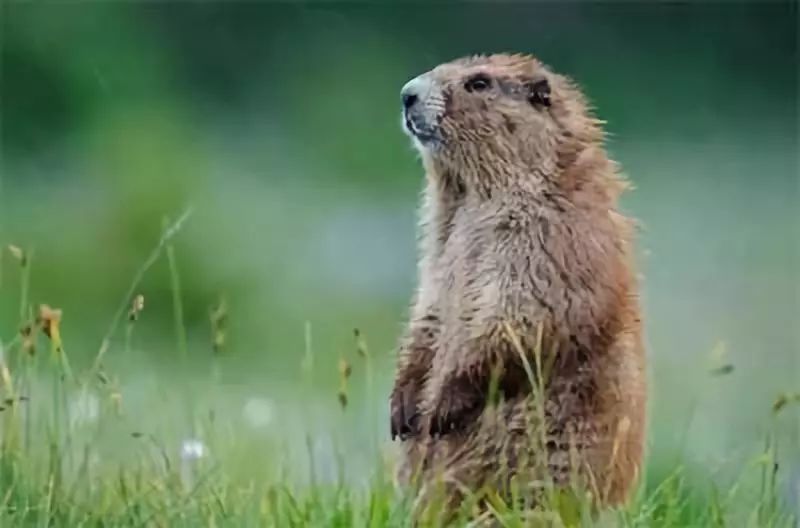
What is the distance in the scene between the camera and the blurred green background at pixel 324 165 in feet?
21.4

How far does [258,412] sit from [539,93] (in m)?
1.35

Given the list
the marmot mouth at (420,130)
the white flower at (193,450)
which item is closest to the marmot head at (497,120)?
the marmot mouth at (420,130)

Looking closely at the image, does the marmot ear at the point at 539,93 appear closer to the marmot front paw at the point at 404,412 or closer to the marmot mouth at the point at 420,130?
the marmot mouth at the point at 420,130

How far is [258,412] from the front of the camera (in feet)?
18.0

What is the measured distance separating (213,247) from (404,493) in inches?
137

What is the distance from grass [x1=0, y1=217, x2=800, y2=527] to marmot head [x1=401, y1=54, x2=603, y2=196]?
61cm

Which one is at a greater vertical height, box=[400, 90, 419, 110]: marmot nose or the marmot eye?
the marmot eye

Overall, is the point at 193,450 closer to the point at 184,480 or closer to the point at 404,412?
the point at 184,480

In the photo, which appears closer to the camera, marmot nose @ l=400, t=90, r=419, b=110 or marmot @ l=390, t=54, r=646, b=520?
marmot @ l=390, t=54, r=646, b=520

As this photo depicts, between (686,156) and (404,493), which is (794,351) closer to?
(686,156)

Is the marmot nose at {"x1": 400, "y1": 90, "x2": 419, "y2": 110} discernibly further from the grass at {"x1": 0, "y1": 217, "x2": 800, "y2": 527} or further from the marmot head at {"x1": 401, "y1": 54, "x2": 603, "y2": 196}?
the grass at {"x1": 0, "y1": 217, "x2": 800, "y2": 527}

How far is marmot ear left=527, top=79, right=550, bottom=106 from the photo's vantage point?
4703 millimetres

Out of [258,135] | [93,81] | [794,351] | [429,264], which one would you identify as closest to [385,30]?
[258,135]

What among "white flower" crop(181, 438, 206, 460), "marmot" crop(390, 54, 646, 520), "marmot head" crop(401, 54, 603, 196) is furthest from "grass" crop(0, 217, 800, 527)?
"marmot head" crop(401, 54, 603, 196)
